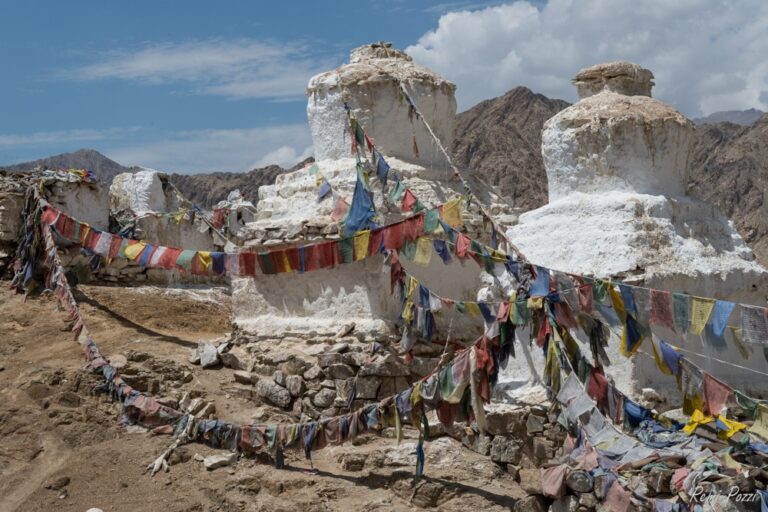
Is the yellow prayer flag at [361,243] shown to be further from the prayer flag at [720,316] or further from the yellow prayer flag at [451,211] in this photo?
the prayer flag at [720,316]

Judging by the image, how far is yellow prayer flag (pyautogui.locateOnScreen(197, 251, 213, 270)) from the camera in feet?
39.9

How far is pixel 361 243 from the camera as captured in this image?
11.2 m

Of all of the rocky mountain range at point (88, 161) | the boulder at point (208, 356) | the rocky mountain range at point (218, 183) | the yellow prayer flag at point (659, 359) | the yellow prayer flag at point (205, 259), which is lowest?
the boulder at point (208, 356)

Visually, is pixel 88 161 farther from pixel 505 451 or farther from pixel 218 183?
pixel 505 451

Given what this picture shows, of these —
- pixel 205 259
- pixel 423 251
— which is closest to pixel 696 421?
pixel 423 251

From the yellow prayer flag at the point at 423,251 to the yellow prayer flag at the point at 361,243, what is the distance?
70 cm

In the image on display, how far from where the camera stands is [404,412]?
9.26 metres

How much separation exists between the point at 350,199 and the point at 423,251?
6.74 ft

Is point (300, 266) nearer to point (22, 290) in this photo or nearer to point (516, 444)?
point (516, 444)

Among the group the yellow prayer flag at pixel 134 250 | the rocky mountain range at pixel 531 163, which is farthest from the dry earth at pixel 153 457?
the rocky mountain range at pixel 531 163

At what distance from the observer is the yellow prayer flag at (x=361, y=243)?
11.1 meters

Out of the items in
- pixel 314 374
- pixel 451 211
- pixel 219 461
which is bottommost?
pixel 219 461

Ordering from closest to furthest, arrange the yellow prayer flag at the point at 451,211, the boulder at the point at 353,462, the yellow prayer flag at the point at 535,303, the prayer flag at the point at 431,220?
the yellow prayer flag at the point at 535,303 < the boulder at the point at 353,462 < the prayer flag at the point at 431,220 < the yellow prayer flag at the point at 451,211
